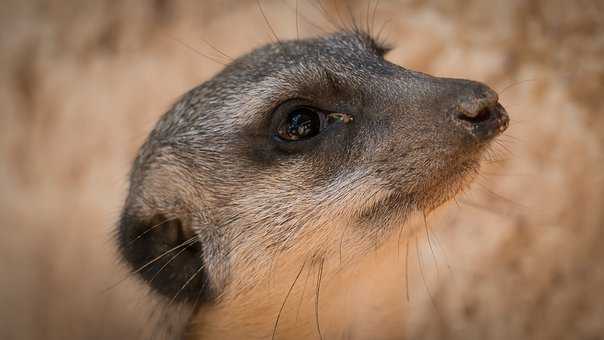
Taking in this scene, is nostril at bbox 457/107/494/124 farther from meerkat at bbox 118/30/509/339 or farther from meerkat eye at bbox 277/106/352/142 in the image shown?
meerkat eye at bbox 277/106/352/142

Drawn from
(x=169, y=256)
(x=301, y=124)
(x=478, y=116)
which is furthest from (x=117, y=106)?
(x=478, y=116)

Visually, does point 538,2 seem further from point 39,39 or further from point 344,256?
point 39,39

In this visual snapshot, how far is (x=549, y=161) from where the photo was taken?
3.98 m

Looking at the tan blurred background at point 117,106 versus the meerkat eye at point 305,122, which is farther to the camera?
the tan blurred background at point 117,106

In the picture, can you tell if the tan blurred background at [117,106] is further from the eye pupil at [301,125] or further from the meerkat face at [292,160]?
the eye pupil at [301,125]

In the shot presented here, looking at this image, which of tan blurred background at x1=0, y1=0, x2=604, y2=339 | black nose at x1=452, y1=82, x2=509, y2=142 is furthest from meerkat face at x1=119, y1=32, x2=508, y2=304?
tan blurred background at x1=0, y1=0, x2=604, y2=339

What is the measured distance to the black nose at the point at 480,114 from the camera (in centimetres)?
242

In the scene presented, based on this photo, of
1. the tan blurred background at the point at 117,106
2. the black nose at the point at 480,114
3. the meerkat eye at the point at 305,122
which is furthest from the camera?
the tan blurred background at the point at 117,106

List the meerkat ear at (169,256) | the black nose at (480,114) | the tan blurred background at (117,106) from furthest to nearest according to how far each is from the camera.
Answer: the tan blurred background at (117,106) < the meerkat ear at (169,256) < the black nose at (480,114)

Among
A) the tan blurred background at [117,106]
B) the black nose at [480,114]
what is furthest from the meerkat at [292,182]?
the tan blurred background at [117,106]

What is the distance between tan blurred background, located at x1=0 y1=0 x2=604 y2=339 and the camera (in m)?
4.05

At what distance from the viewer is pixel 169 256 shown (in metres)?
2.89

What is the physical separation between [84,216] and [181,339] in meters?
2.58

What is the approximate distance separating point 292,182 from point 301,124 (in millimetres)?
217
